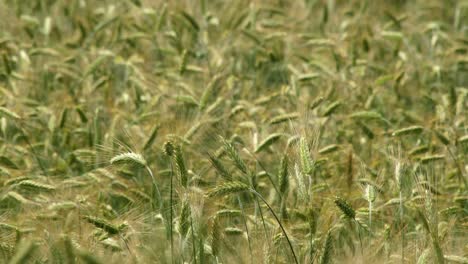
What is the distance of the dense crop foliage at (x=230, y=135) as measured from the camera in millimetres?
3621

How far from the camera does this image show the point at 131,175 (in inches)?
177

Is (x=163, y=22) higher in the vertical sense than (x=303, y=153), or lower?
higher

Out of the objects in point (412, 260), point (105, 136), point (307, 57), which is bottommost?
point (412, 260)

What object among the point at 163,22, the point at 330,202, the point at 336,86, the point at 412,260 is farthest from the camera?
→ the point at 163,22

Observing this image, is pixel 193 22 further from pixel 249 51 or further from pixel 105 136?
pixel 105 136

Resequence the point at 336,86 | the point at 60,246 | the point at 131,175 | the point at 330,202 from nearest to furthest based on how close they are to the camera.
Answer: the point at 60,246, the point at 330,202, the point at 131,175, the point at 336,86

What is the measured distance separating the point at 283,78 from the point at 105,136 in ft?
4.99

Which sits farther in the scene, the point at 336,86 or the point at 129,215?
the point at 336,86

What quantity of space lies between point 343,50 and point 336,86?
45cm

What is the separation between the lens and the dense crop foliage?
362 centimetres

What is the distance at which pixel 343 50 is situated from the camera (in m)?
6.12

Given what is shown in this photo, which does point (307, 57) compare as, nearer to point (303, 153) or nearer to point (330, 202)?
point (330, 202)

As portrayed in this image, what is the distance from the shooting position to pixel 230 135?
5082 millimetres

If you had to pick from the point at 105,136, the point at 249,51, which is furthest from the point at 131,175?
the point at 249,51
